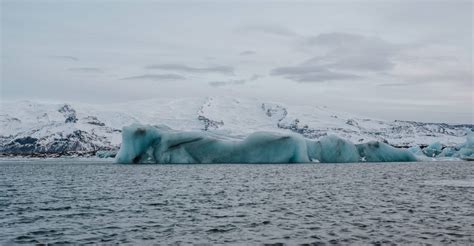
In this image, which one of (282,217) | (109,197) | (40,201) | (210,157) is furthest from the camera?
(210,157)

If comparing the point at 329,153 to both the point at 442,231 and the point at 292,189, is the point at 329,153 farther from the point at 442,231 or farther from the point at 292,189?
the point at 442,231

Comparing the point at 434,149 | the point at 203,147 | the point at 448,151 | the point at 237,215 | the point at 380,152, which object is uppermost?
the point at 203,147

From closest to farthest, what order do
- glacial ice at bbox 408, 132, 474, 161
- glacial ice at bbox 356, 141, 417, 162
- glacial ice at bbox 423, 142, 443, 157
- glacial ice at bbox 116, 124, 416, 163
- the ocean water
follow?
1. the ocean water
2. glacial ice at bbox 116, 124, 416, 163
3. glacial ice at bbox 356, 141, 417, 162
4. glacial ice at bbox 408, 132, 474, 161
5. glacial ice at bbox 423, 142, 443, 157

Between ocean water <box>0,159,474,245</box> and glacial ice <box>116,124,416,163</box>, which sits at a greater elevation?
glacial ice <box>116,124,416,163</box>

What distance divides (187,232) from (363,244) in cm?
647

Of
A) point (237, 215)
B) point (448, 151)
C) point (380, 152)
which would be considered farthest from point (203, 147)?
point (448, 151)

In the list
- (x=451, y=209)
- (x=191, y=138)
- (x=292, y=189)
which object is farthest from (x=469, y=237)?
(x=191, y=138)

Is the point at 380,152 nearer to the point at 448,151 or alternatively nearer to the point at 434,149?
the point at 434,149

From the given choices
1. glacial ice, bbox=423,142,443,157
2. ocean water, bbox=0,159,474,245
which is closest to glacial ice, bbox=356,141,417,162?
glacial ice, bbox=423,142,443,157

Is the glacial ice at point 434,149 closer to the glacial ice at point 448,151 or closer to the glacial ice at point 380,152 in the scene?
the glacial ice at point 448,151

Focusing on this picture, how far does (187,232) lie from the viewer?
65.3 feet

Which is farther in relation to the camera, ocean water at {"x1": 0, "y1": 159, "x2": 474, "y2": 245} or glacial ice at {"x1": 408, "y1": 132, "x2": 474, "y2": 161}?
glacial ice at {"x1": 408, "y1": 132, "x2": 474, "y2": 161}

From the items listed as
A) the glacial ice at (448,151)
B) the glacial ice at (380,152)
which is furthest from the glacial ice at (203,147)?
the glacial ice at (448,151)

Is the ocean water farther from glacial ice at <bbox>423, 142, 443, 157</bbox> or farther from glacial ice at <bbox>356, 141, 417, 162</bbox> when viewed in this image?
glacial ice at <bbox>423, 142, 443, 157</bbox>
